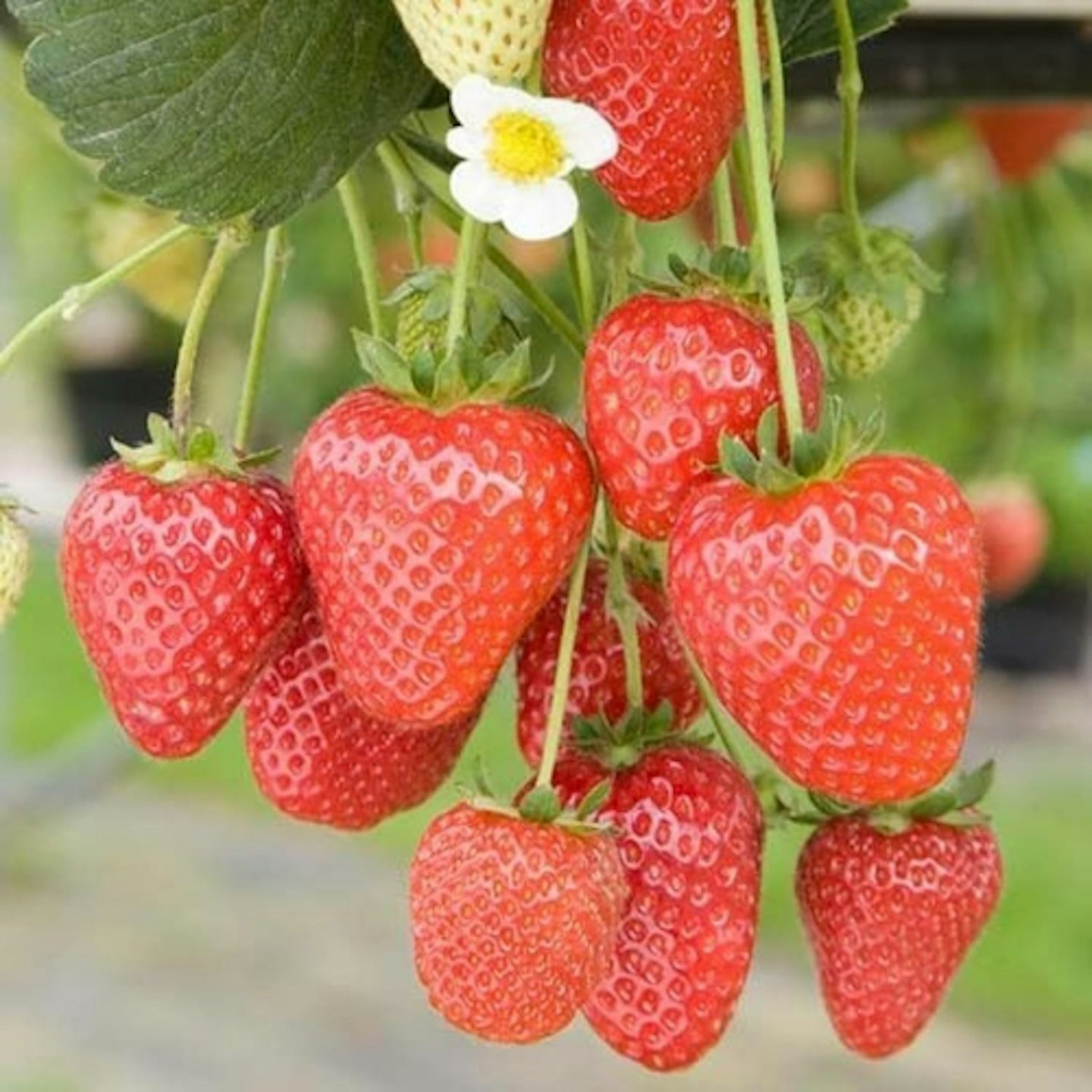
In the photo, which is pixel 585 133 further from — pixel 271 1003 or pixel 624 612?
pixel 271 1003

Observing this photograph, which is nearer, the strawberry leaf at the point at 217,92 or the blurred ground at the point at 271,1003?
the strawberry leaf at the point at 217,92

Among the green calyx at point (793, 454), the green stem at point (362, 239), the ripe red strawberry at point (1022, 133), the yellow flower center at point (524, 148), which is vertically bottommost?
the ripe red strawberry at point (1022, 133)

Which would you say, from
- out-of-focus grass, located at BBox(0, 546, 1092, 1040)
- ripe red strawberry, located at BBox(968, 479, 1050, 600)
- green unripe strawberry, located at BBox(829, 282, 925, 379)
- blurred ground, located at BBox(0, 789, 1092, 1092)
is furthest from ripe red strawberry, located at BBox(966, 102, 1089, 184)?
blurred ground, located at BBox(0, 789, 1092, 1092)

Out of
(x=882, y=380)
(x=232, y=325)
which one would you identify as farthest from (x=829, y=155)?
(x=232, y=325)

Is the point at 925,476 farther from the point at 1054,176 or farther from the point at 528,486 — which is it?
the point at 1054,176

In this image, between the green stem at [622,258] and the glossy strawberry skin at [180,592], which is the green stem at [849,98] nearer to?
the green stem at [622,258]

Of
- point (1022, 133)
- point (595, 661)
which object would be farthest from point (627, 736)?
point (1022, 133)

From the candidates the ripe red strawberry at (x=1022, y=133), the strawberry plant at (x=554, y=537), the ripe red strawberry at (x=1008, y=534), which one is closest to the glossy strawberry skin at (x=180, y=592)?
the strawberry plant at (x=554, y=537)
